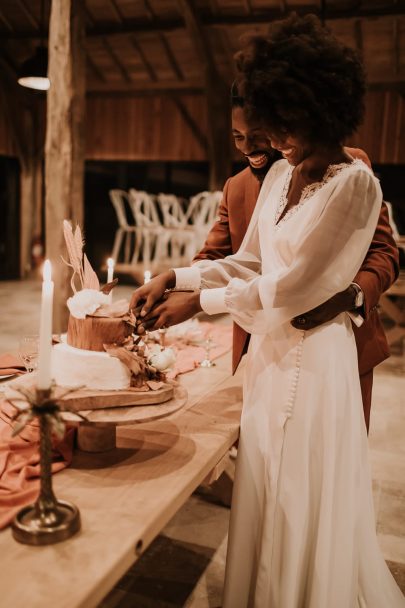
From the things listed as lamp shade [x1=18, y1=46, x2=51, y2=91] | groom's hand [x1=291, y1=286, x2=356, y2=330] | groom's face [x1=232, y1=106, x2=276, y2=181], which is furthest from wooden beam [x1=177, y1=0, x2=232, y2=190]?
groom's hand [x1=291, y1=286, x2=356, y2=330]

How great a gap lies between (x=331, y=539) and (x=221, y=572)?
2.65ft

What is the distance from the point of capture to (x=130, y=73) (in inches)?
402

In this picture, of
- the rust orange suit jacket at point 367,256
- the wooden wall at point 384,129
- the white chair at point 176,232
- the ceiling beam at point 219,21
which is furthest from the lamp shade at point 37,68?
the rust orange suit jacket at point 367,256

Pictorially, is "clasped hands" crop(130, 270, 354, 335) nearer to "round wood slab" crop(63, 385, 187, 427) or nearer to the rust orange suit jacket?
"round wood slab" crop(63, 385, 187, 427)

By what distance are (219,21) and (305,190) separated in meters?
7.84

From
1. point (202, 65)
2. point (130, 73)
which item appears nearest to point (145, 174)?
point (130, 73)

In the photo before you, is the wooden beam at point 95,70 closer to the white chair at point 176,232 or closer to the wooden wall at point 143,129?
the wooden wall at point 143,129

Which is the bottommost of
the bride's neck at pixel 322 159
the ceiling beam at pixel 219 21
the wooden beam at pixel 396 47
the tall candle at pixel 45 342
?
the tall candle at pixel 45 342

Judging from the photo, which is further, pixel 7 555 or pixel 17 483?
pixel 17 483

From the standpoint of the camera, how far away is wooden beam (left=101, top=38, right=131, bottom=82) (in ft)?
31.4

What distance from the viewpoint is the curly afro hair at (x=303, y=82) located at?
4.10 ft

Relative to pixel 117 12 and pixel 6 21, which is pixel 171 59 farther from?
pixel 6 21

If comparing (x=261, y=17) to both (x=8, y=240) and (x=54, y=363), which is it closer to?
(x=8, y=240)

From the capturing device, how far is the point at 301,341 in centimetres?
144
